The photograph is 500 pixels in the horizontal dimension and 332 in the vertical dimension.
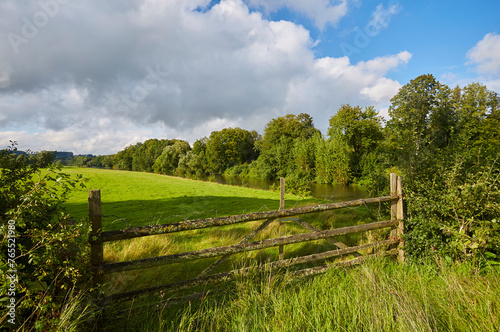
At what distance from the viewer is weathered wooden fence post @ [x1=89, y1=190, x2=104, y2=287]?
2859 mm

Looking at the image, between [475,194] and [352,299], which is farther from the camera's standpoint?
[475,194]

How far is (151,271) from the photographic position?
446 cm

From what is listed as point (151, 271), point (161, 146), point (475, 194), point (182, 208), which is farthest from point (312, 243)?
point (161, 146)

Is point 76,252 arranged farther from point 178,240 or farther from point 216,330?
point 178,240

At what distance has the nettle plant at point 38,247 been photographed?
6.24 feet

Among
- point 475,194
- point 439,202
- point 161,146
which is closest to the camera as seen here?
point 475,194

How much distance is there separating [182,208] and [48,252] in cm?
937

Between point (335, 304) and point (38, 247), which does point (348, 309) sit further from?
point (38, 247)

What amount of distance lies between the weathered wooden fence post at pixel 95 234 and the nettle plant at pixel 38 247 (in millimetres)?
397

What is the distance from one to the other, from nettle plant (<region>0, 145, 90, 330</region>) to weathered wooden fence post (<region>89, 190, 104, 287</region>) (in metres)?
0.40

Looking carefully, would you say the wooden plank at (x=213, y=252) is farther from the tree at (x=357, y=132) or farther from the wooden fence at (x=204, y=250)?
the tree at (x=357, y=132)

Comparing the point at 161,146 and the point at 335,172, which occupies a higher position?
the point at 161,146

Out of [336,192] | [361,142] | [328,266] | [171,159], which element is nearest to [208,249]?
[328,266]

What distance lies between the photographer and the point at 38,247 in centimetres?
196
